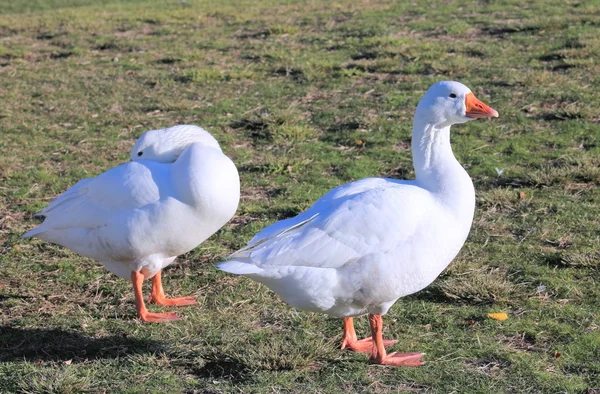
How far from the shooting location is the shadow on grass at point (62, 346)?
176 inches

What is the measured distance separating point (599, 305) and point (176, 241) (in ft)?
8.36

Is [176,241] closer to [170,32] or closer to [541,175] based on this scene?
[541,175]

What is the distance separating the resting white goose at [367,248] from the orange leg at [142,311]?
105 centimetres

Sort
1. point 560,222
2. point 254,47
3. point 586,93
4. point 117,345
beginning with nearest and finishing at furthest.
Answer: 1. point 117,345
2. point 560,222
3. point 586,93
4. point 254,47

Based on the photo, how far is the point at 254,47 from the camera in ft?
39.6

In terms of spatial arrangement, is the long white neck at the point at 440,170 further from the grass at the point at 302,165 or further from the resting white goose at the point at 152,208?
the resting white goose at the point at 152,208

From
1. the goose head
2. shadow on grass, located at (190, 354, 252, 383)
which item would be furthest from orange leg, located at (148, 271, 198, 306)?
shadow on grass, located at (190, 354, 252, 383)

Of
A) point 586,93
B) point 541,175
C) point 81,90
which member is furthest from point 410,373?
point 81,90

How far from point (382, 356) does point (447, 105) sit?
1.38 metres

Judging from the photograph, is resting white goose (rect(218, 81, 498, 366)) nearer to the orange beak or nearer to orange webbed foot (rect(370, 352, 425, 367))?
orange webbed foot (rect(370, 352, 425, 367))

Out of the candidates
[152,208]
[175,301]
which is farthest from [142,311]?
[152,208]

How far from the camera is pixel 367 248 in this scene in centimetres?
408

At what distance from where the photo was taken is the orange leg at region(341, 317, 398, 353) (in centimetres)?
448

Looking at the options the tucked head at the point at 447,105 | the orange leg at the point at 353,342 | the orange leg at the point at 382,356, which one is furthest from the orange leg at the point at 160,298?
the tucked head at the point at 447,105
